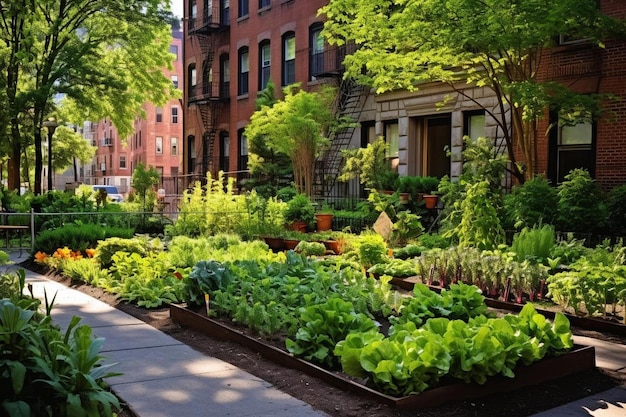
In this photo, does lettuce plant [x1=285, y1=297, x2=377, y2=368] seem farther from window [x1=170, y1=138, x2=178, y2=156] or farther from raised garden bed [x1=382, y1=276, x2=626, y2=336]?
window [x1=170, y1=138, x2=178, y2=156]

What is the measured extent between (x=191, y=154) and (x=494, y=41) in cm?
2502

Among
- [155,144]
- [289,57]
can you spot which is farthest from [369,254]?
Result: [155,144]

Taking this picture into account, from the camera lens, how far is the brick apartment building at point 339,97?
14.6 metres

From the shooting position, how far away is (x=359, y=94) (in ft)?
73.6

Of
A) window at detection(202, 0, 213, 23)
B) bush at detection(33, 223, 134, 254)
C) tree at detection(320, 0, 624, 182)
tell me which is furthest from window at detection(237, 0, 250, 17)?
bush at detection(33, 223, 134, 254)

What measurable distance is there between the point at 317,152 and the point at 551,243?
12.5 m

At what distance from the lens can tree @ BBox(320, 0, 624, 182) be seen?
11953mm

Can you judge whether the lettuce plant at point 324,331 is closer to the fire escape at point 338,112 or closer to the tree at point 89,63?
the fire escape at point 338,112

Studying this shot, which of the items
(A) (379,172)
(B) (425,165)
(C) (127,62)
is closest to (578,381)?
(A) (379,172)

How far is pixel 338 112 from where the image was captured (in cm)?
2316

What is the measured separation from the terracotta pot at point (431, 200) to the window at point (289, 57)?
37.4ft

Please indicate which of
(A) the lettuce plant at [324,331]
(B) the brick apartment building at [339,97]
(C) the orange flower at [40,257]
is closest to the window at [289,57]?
(B) the brick apartment building at [339,97]

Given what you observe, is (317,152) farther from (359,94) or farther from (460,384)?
(460,384)

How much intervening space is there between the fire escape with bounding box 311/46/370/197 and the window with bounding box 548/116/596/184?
7.98 meters
